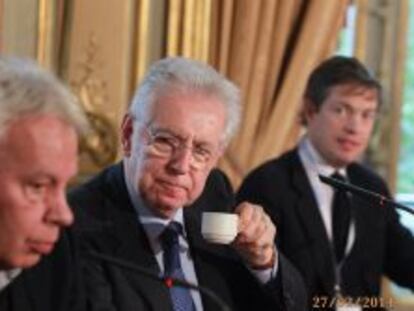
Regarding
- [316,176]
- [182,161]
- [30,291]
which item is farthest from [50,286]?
[316,176]

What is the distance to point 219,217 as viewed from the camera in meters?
2.01

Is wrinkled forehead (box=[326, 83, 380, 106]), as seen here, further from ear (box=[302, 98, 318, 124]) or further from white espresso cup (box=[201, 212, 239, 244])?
white espresso cup (box=[201, 212, 239, 244])

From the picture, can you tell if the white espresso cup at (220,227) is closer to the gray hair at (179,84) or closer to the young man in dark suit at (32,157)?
the gray hair at (179,84)

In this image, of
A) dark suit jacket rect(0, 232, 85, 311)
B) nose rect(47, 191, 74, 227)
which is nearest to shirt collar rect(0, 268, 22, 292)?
dark suit jacket rect(0, 232, 85, 311)

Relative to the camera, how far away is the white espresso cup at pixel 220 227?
6.59ft

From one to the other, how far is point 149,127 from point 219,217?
0.24 metres

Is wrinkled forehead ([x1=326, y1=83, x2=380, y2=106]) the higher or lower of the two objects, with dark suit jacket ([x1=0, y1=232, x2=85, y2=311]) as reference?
higher

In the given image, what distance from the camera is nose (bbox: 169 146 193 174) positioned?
6.67ft

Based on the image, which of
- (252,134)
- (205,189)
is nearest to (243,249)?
(205,189)

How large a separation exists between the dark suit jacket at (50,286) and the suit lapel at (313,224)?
97 cm

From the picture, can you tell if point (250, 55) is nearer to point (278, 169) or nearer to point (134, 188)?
point (278, 169)

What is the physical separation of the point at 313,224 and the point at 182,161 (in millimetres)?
732
